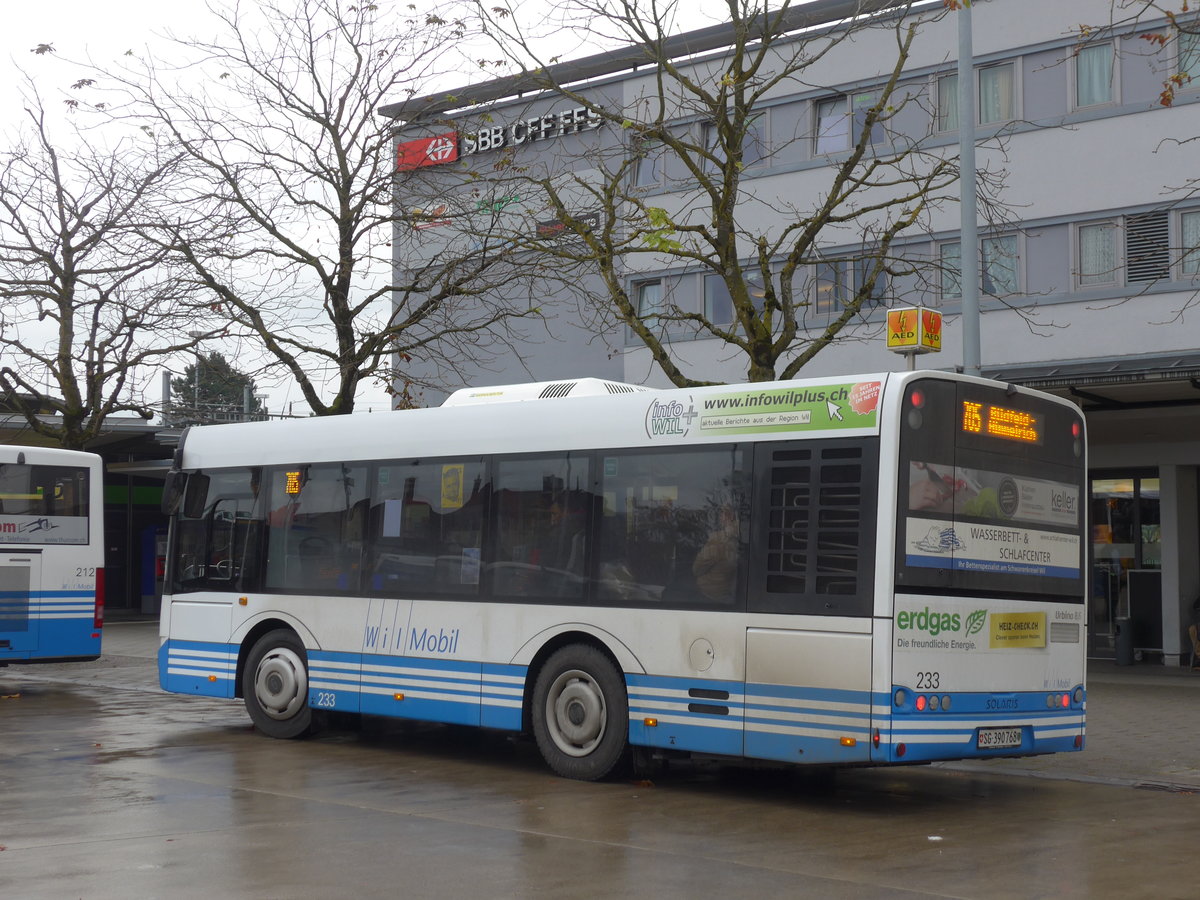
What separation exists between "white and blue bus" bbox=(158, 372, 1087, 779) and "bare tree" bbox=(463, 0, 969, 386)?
363 centimetres

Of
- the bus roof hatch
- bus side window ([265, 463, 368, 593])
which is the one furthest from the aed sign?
bus side window ([265, 463, 368, 593])

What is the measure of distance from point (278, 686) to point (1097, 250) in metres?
16.0

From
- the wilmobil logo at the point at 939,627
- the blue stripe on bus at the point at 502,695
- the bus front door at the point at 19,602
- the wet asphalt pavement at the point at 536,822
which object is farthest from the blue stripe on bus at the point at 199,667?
the wilmobil logo at the point at 939,627

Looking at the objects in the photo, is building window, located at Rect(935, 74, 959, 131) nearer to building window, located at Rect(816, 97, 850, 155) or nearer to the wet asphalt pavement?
building window, located at Rect(816, 97, 850, 155)

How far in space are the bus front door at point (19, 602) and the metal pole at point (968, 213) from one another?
11.4 meters

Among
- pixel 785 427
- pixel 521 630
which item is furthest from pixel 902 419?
pixel 521 630

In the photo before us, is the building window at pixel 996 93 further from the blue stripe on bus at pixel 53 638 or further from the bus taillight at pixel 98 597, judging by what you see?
the blue stripe on bus at pixel 53 638

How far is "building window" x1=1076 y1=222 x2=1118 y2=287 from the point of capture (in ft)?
78.6

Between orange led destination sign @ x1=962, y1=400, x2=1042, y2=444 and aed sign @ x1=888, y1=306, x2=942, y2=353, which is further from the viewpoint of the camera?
aed sign @ x1=888, y1=306, x2=942, y2=353

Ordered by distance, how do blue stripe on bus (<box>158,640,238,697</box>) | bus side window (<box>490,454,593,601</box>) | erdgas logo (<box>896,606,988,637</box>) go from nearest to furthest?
erdgas logo (<box>896,606,988,637</box>), bus side window (<box>490,454,593,601</box>), blue stripe on bus (<box>158,640,238,697</box>)

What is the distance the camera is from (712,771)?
40.0 ft

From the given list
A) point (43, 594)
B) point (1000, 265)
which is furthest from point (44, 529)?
point (1000, 265)

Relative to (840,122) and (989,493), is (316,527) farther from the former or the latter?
(840,122)

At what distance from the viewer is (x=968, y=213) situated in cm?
1490
